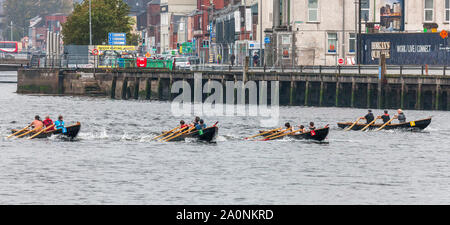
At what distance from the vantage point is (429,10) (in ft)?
332

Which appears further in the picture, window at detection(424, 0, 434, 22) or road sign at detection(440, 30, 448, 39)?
window at detection(424, 0, 434, 22)

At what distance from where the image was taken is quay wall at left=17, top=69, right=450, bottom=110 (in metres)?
79.2

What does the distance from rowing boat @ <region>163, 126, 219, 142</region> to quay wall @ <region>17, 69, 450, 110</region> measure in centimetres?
2722

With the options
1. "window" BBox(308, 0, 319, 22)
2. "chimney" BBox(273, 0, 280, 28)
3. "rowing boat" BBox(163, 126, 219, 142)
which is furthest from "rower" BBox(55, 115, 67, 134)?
"chimney" BBox(273, 0, 280, 28)

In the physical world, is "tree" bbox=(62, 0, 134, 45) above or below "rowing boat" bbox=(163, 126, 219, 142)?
above

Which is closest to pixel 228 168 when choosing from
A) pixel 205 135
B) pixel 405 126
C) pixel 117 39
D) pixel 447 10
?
pixel 205 135

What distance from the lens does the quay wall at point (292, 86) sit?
79250mm

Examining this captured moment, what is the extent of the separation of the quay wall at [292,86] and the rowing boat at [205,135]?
2722 cm

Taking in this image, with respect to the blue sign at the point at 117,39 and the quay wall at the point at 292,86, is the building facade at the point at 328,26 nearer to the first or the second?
the quay wall at the point at 292,86

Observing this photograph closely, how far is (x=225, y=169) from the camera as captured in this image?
156 feet

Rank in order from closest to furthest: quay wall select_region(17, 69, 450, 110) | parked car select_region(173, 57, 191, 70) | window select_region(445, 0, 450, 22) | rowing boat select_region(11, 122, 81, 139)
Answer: rowing boat select_region(11, 122, 81, 139) < quay wall select_region(17, 69, 450, 110) < window select_region(445, 0, 450, 22) < parked car select_region(173, 57, 191, 70)

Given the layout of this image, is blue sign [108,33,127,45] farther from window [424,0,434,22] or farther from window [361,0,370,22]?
window [424,0,434,22]

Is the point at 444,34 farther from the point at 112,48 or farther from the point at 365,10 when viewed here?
the point at 112,48

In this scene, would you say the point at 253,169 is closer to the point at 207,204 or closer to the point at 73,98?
the point at 207,204
